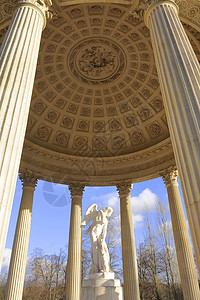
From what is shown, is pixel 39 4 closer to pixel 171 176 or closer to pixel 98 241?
pixel 98 241

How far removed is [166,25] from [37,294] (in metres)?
71.3

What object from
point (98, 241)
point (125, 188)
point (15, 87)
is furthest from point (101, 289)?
point (125, 188)

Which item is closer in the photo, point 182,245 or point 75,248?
point 182,245

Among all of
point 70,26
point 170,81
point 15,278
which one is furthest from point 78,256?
point 70,26

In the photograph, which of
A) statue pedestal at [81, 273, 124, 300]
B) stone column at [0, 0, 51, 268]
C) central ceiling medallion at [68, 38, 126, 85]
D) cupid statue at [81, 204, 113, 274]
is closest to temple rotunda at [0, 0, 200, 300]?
stone column at [0, 0, 51, 268]

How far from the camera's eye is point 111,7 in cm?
3150

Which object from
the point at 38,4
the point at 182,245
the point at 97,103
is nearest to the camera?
the point at 38,4

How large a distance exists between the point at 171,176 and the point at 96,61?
72.5ft

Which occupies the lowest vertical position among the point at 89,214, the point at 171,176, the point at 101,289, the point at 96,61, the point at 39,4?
the point at 101,289

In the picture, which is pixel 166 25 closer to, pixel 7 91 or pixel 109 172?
pixel 7 91

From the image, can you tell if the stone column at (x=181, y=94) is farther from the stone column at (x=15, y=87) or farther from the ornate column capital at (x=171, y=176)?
the ornate column capital at (x=171, y=176)

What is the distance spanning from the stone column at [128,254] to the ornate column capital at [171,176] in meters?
6.66

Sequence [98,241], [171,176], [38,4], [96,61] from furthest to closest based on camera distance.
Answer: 1. [96,61]
2. [171,176]
3. [98,241]
4. [38,4]

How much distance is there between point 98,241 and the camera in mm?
20656
